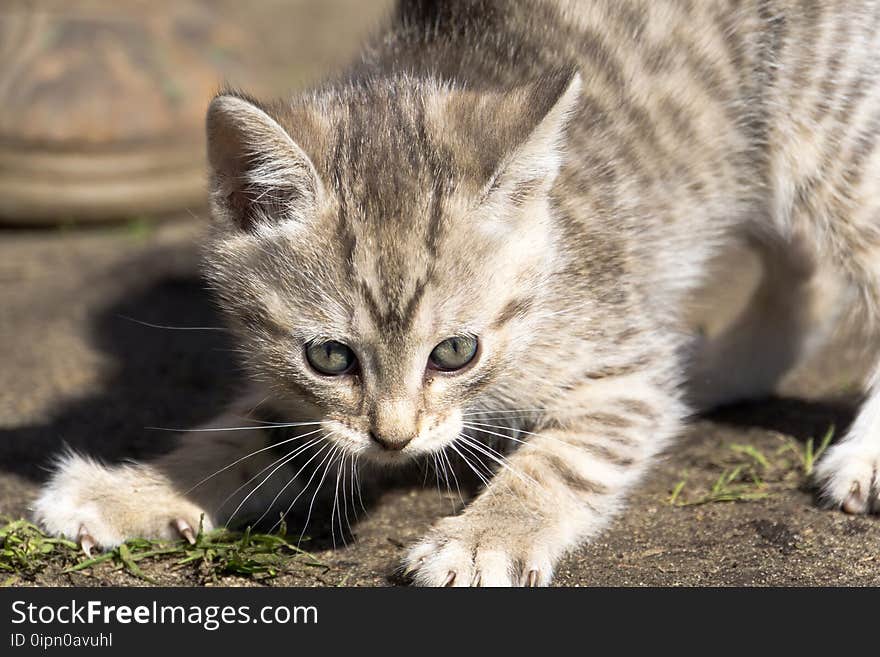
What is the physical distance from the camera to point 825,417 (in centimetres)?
353

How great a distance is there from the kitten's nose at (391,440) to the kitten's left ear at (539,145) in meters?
0.58

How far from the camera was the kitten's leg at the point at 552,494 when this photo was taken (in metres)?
2.52

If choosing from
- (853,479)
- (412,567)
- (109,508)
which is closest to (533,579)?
(412,567)

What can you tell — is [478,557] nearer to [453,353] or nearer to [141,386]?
[453,353]

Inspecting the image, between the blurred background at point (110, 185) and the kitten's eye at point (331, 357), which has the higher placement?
the blurred background at point (110, 185)

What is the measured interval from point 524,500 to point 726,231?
3.87 feet

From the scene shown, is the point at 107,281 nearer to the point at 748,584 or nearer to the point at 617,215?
the point at 617,215

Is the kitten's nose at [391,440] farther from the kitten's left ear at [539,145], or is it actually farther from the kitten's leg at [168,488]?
the kitten's left ear at [539,145]

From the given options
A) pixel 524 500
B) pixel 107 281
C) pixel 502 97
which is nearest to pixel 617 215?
pixel 502 97

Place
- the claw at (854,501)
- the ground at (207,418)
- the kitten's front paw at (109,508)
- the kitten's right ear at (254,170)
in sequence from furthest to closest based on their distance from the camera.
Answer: the claw at (854,501) < the kitten's front paw at (109,508) < the ground at (207,418) < the kitten's right ear at (254,170)

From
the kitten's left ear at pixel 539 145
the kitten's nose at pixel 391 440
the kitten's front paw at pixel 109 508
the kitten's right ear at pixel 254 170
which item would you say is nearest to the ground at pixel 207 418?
the kitten's front paw at pixel 109 508

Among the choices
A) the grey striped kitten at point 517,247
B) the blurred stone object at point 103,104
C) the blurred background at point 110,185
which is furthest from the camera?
the blurred stone object at point 103,104

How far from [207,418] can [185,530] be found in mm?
843

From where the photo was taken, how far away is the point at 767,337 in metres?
3.76
